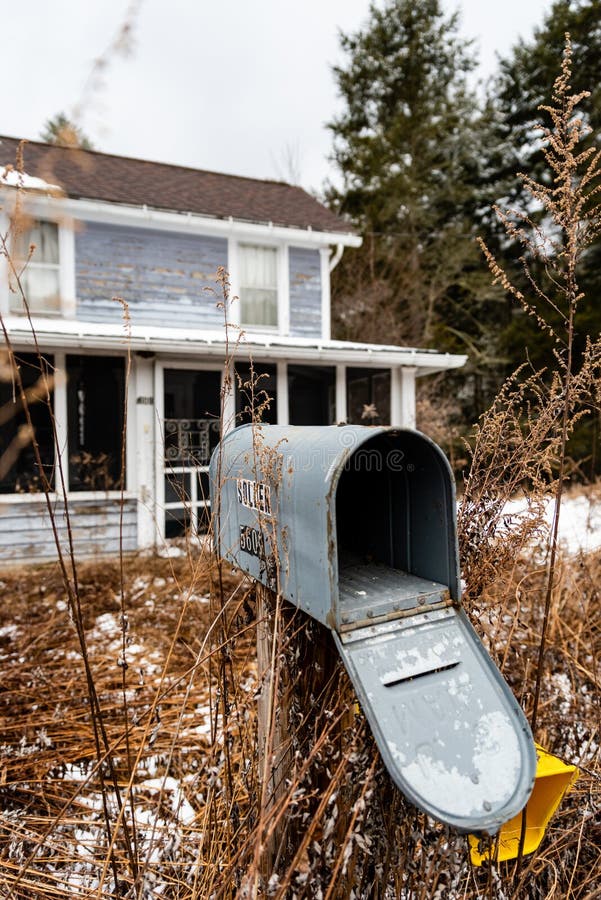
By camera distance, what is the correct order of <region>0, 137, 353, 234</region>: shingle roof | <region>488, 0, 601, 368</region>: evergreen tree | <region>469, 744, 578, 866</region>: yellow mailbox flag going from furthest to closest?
<region>488, 0, 601, 368</region>: evergreen tree
<region>0, 137, 353, 234</region>: shingle roof
<region>469, 744, 578, 866</region>: yellow mailbox flag

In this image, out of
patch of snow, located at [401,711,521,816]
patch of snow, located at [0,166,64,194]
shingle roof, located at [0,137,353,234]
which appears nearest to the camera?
patch of snow, located at [401,711,521,816]

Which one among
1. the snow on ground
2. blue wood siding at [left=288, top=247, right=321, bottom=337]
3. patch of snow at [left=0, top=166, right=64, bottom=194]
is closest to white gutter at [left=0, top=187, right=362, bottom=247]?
blue wood siding at [left=288, top=247, right=321, bottom=337]

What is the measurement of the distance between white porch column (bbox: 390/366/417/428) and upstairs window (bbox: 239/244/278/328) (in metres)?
2.52

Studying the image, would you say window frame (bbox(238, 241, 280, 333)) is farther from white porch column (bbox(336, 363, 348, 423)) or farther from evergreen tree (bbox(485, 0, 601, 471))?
evergreen tree (bbox(485, 0, 601, 471))

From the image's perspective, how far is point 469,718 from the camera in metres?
1.11

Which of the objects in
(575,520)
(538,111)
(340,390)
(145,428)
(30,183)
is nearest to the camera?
(30,183)

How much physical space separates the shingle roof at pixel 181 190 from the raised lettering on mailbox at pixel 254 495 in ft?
28.2

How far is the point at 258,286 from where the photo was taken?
1013 cm

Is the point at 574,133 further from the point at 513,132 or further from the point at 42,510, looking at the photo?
the point at 513,132

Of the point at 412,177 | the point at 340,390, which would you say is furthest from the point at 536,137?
the point at 340,390

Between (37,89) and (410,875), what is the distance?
241 centimetres

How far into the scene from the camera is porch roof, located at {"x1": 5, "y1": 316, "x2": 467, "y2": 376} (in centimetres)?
685

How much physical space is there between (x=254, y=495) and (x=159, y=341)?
5852mm

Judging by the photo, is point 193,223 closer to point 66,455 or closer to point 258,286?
point 258,286
